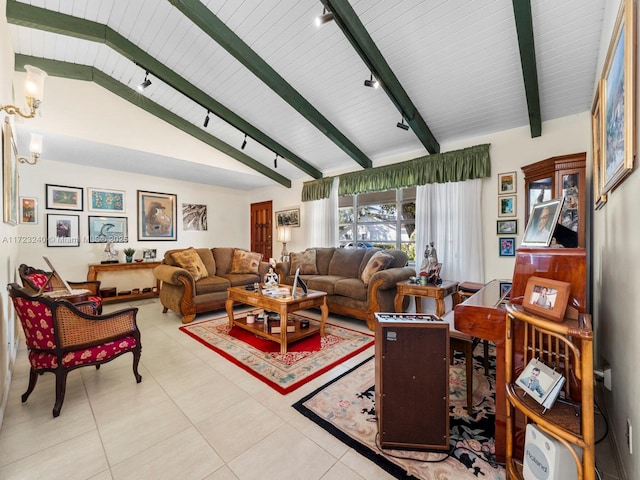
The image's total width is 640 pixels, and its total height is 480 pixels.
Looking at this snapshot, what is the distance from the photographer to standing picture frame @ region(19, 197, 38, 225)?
164 inches

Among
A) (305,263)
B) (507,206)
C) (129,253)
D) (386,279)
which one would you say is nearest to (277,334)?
(386,279)

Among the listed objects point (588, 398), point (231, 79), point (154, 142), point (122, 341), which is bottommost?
point (122, 341)

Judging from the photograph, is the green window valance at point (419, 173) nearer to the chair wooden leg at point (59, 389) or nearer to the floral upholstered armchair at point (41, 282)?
the floral upholstered armchair at point (41, 282)

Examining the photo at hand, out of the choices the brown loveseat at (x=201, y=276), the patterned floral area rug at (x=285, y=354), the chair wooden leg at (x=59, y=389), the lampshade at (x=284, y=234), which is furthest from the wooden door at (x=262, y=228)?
the chair wooden leg at (x=59, y=389)

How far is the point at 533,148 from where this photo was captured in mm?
3260

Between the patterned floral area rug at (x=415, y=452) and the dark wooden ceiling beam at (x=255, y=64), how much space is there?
327cm

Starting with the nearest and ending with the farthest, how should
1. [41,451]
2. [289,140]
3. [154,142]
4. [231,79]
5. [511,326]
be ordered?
1. [511,326]
2. [41,451]
3. [231,79]
4. [154,142]
5. [289,140]

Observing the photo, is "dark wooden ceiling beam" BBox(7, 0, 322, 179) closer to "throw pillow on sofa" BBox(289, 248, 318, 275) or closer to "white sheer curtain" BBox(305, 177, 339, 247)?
"white sheer curtain" BBox(305, 177, 339, 247)

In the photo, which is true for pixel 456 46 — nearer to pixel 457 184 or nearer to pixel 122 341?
pixel 457 184

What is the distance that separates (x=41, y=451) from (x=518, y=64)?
464 centimetres

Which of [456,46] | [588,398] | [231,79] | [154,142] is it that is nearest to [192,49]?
[231,79]

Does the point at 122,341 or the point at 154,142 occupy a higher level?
the point at 154,142

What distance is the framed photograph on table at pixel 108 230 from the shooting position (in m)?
4.84

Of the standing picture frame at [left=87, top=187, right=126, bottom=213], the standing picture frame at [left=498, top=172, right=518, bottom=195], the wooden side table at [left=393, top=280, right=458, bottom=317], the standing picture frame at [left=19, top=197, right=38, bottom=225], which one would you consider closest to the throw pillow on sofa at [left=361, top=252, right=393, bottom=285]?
the wooden side table at [left=393, top=280, right=458, bottom=317]
